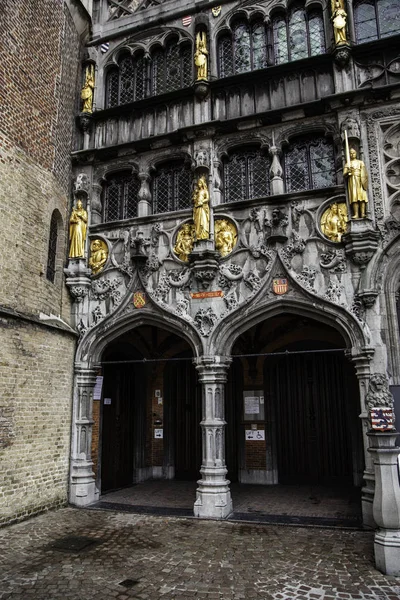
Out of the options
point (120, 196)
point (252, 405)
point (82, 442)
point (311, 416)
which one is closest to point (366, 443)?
point (311, 416)

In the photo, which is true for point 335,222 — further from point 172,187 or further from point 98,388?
point 98,388

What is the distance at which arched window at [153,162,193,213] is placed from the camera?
11.3m

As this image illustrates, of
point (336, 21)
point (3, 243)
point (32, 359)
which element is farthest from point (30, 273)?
point (336, 21)

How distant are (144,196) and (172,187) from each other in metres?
0.72

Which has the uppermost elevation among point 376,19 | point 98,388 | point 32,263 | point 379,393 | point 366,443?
point 376,19

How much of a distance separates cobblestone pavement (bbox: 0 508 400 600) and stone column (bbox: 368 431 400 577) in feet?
0.71

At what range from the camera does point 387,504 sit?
6320mm

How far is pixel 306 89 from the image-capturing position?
34.6 feet

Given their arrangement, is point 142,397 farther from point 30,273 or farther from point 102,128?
point 102,128

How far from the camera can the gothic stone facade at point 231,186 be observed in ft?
30.6

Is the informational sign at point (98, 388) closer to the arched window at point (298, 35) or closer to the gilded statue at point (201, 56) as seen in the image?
the gilded statue at point (201, 56)

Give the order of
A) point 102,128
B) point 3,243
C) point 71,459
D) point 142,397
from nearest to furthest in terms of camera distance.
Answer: point 3,243 → point 71,459 → point 102,128 → point 142,397

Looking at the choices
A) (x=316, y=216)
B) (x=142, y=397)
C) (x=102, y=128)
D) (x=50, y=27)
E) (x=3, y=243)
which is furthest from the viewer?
(x=142, y=397)

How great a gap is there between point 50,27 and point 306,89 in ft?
20.6
